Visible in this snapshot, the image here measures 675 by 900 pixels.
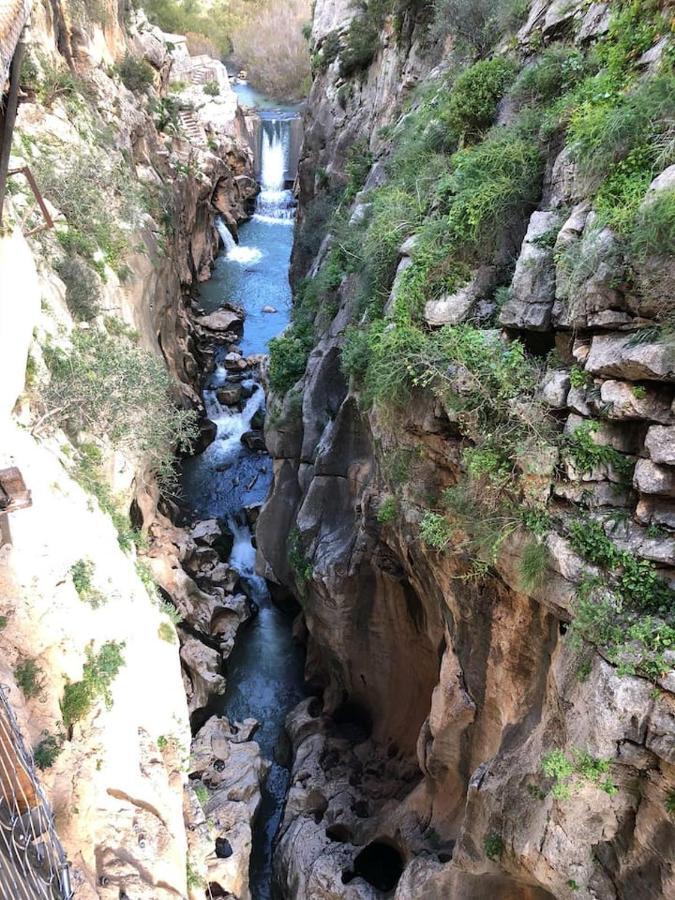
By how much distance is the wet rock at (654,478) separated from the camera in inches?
239

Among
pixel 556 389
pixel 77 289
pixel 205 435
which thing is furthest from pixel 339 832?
pixel 205 435

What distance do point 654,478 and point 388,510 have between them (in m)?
4.51

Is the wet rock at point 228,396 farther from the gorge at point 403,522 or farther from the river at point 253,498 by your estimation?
the gorge at point 403,522

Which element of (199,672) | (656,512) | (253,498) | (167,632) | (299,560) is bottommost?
(199,672)

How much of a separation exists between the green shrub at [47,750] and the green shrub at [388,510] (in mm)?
5460

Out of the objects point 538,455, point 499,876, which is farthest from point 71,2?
point 499,876

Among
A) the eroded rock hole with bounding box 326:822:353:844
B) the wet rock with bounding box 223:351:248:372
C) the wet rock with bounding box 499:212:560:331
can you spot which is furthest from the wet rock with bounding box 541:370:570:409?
the wet rock with bounding box 223:351:248:372

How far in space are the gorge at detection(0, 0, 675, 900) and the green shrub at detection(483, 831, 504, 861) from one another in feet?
0.12

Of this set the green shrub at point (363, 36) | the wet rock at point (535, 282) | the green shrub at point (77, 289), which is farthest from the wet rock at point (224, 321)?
the wet rock at point (535, 282)

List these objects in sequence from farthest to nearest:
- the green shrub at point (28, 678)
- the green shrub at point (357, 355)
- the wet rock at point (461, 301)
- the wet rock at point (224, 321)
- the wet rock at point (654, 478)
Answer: the wet rock at point (224, 321) → the green shrub at point (357, 355) → the wet rock at point (461, 301) → the green shrub at point (28, 678) → the wet rock at point (654, 478)

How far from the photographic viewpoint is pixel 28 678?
7.32 m

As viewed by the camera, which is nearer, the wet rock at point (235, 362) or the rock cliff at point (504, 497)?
the rock cliff at point (504, 497)

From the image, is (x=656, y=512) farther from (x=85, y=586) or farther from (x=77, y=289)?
(x=77, y=289)

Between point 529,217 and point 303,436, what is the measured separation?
785 cm
